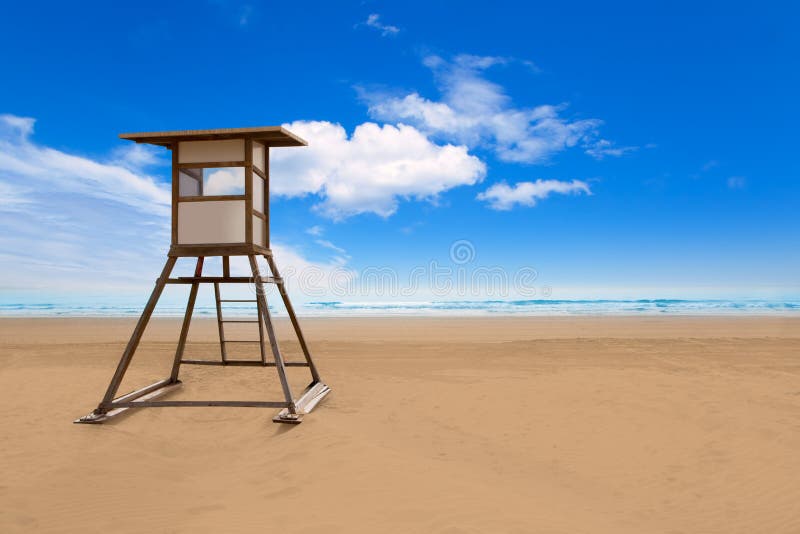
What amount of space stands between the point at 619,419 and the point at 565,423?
2.89 ft

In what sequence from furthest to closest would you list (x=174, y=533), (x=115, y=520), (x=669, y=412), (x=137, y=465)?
(x=669, y=412) → (x=137, y=465) → (x=115, y=520) → (x=174, y=533)

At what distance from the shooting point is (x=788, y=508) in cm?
479

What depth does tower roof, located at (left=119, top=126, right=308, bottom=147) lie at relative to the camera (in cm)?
684

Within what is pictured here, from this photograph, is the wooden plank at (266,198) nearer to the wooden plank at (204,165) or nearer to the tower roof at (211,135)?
the tower roof at (211,135)

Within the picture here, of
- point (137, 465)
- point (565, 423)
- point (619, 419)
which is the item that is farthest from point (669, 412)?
point (137, 465)

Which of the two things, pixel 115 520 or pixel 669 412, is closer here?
pixel 115 520

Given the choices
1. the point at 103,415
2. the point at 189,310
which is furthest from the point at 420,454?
the point at 189,310

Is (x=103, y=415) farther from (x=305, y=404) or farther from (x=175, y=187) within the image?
(x=175, y=187)

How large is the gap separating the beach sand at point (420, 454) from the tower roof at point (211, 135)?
398cm

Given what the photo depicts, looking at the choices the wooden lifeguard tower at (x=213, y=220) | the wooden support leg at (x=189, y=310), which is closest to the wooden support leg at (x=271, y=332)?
the wooden lifeguard tower at (x=213, y=220)

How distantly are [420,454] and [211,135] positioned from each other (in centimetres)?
513

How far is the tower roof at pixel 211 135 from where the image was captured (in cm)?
684

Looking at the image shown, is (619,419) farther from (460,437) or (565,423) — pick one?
(460,437)

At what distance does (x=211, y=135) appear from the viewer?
693cm
